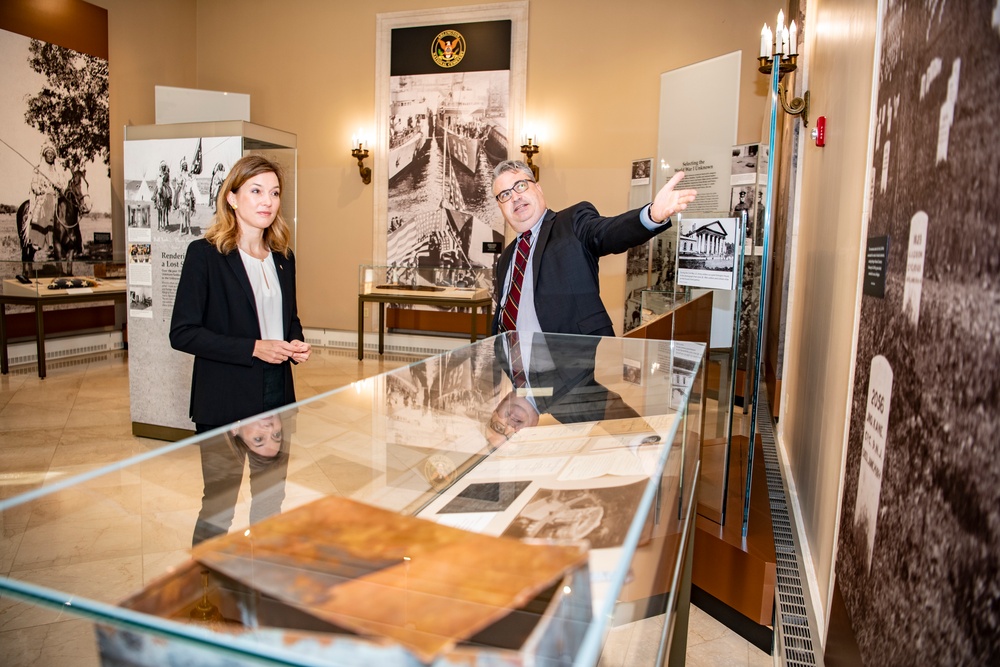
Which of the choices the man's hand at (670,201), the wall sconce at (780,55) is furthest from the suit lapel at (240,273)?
the wall sconce at (780,55)

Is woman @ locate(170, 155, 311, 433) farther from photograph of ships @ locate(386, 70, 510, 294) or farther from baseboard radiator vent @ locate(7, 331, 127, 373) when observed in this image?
baseboard radiator vent @ locate(7, 331, 127, 373)

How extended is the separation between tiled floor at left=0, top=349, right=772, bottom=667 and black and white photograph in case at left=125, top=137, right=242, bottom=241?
145 cm

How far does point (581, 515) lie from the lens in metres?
0.90

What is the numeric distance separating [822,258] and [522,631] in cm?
301

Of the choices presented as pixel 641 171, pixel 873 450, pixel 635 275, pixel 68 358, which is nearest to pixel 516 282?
pixel 873 450

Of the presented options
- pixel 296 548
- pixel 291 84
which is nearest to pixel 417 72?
pixel 291 84

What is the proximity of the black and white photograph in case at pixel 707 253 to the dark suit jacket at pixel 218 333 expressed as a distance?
1629 mm

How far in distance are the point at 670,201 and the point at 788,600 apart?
1.52 m

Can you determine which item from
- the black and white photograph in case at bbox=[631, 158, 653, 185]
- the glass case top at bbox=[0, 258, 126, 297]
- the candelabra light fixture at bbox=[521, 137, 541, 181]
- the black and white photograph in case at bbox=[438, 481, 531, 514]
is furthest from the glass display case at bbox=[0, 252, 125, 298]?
the black and white photograph in case at bbox=[438, 481, 531, 514]

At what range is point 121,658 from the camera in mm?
647

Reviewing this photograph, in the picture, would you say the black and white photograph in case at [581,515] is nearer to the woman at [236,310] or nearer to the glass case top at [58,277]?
the woman at [236,310]

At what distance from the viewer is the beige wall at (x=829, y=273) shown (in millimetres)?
A: 2223

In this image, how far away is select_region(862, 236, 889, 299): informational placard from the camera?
161 centimetres

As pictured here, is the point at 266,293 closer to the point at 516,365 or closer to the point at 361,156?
the point at 516,365
